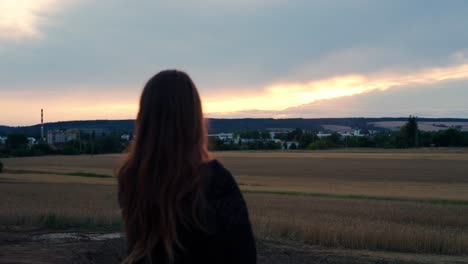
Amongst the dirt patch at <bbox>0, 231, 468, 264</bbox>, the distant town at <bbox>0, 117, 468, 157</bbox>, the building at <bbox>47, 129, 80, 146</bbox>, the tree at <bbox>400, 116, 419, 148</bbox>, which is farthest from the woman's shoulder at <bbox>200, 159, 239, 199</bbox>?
the tree at <bbox>400, 116, 419, 148</bbox>

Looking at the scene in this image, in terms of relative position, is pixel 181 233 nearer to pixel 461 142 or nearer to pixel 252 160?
pixel 252 160

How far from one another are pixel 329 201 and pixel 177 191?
1092 inches

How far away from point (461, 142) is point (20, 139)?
3275 inches

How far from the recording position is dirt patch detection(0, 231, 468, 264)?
1061cm

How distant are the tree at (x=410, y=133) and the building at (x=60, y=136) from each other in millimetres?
66475

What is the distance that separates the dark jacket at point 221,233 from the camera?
2133mm

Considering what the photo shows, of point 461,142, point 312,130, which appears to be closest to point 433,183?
point 461,142

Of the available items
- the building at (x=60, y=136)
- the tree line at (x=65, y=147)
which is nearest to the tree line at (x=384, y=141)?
the tree line at (x=65, y=147)

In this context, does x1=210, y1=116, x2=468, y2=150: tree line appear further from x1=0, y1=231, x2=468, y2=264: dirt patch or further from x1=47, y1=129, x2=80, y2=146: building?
x1=0, y1=231, x2=468, y2=264: dirt patch

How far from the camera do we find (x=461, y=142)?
116 metres

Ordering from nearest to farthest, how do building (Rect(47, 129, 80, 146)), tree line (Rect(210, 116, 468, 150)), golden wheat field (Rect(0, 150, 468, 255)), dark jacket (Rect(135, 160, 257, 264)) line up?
1. dark jacket (Rect(135, 160, 257, 264))
2. golden wheat field (Rect(0, 150, 468, 255))
3. tree line (Rect(210, 116, 468, 150))
4. building (Rect(47, 129, 80, 146))

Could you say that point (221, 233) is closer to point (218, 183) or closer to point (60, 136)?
point (218, 183)

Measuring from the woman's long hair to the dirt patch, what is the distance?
27.8ft

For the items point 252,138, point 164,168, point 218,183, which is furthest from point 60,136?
point 218,183
